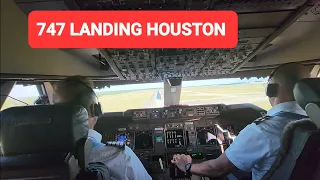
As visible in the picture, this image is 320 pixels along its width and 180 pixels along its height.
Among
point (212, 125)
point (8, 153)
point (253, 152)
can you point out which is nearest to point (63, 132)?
point (8, 153)

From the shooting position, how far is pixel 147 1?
1.15 m

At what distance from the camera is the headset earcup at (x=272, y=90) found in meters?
1.42

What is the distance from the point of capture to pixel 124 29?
1.02 meters

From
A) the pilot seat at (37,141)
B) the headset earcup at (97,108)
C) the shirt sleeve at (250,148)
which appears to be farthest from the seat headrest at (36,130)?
the shirt sleeve at (250,148)

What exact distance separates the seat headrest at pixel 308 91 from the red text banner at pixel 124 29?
15.5 inches

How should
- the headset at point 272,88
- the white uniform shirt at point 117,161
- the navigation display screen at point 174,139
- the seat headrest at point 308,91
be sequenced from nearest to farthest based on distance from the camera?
1. the seat headrest at point 308,91
2. the white uniform shirt at point 117,161
3. the headset at point 272,88
4. the navigation display screen at point 174,139

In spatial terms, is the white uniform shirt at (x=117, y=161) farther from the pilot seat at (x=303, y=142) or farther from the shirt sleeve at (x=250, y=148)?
the pilot seat at (x=303, y=142)

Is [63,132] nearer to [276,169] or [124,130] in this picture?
[276,169]

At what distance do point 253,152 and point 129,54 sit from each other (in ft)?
2.60

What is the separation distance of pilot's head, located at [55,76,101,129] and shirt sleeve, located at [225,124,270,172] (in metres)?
0.75

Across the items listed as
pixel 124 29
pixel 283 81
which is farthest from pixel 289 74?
pixel 124 29

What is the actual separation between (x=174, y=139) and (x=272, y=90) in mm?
1601

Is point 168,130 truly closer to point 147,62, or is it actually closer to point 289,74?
point 147,62

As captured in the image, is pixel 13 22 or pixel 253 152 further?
pixel 253 152
